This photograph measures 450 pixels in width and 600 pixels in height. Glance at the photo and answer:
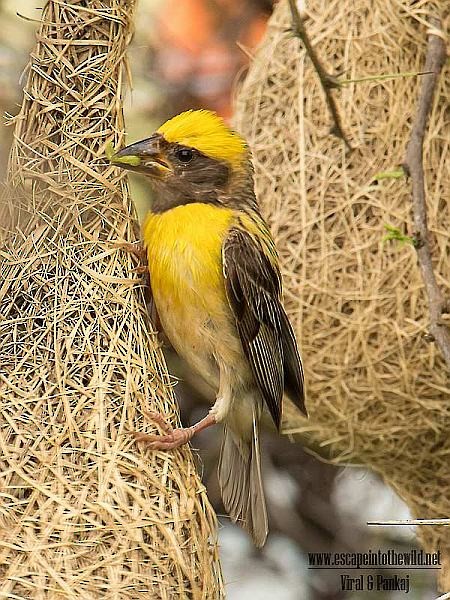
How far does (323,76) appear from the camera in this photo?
2.42 meters

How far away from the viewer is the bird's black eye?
6.45ft

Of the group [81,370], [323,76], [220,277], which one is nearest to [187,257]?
[220,277]

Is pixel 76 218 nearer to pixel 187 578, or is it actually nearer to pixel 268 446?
pixel 187 578

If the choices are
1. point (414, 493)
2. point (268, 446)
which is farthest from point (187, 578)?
point (268, 446)

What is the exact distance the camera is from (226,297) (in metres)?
1.99

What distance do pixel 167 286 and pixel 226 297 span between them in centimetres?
14

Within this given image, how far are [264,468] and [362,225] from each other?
44.6 inches

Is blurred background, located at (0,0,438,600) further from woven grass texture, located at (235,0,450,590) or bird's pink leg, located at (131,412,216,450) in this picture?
bird's pink leg, located at (131,412,216,450)

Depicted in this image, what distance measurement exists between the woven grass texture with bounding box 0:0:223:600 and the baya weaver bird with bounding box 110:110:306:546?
8cm

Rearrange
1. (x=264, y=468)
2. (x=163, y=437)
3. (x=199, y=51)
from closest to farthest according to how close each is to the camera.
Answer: (x=163, y=437) < (x=199, y=51) < (x=264, y=468)

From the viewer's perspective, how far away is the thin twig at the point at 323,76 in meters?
2.31

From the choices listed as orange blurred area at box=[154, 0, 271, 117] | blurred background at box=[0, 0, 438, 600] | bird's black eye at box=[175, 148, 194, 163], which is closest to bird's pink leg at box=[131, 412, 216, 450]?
bird's black eye at box=[175, 148, 194, 163]

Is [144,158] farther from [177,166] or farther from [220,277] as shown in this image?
[220,277]

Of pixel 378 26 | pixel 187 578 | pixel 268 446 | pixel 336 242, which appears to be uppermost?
pixel 378 26
